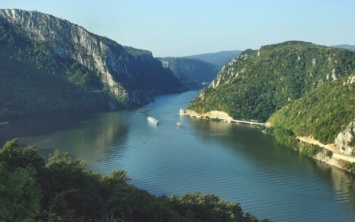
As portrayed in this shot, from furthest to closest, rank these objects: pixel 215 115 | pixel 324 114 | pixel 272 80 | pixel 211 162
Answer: pixel 272 80, pixel 215 115, pixel 324 114, pixel 211 162

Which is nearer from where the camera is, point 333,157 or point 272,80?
point 333,157

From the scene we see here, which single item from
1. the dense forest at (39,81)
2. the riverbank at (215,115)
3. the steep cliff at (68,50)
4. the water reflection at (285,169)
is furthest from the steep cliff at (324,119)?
the steep cliff at (68,50)

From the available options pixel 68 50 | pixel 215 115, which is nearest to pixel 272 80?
pixel 215 115

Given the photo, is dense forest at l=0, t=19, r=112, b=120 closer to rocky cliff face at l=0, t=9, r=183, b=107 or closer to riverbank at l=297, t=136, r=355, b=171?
rocky cliff face at l=0, t=9, r=183, b=107

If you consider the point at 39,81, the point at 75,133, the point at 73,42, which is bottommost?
the point at 75,133

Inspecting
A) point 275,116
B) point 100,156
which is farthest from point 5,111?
point 275,116

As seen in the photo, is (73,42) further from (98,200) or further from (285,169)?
(98,200)

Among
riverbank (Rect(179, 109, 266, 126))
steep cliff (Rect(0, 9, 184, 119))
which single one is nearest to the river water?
riverbank (Rect(179, 109, 266, 126))

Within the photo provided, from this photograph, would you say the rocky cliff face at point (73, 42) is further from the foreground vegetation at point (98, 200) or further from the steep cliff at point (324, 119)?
the foreground vegetation at point (98, 200)
